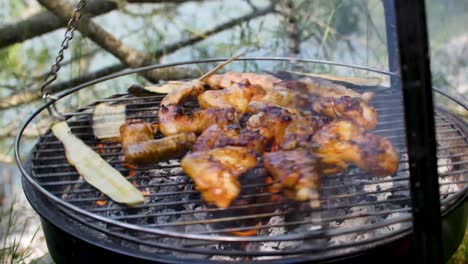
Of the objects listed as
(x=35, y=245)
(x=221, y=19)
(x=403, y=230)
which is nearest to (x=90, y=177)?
(x=403, y=230)

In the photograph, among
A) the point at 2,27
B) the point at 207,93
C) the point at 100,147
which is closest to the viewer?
the point at 100,147

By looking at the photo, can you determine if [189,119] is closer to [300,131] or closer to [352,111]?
[300,131]

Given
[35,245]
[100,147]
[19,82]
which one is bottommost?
[35,245]

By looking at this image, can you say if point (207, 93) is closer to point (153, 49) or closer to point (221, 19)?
point (153, 49)

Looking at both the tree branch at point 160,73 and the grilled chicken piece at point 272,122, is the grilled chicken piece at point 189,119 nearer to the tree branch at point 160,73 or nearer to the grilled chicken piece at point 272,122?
the grilled chicken piece at point 272,122

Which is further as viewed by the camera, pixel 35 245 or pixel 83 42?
pixel 83 42

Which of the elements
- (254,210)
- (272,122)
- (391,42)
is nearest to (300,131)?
(272,122)
